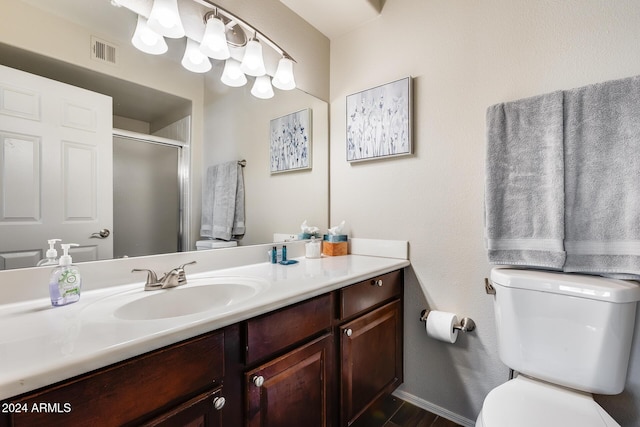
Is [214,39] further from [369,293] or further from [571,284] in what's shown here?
[571,284]

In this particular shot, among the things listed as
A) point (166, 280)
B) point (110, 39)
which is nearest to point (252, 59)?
point (110, 39)

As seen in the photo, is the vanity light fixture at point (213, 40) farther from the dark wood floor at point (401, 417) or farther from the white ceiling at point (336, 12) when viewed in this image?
the dark wood floor at point (401, 417)

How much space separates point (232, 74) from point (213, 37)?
0.61 ft

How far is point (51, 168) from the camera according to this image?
0.92 m

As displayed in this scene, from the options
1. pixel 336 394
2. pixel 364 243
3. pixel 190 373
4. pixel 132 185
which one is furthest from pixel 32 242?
pixel 364 243

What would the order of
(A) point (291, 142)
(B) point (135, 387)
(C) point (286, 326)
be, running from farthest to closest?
(A) point (291, 142)
(C) point (286, 326)
(B) point (135, 387)

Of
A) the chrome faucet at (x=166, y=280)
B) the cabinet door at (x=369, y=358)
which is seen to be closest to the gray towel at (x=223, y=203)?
the chrome faucet at (x=166, y=280)

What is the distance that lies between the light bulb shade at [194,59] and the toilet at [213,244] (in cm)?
76

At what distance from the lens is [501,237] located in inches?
46.8

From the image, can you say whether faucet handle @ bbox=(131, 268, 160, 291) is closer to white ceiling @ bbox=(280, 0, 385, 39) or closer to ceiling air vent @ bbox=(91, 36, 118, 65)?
ceiling air vent @ bbox=(91, 36, 118, 65)

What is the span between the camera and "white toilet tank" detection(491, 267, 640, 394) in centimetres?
95

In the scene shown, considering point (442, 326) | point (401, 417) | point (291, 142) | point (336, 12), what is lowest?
point (401, 417)

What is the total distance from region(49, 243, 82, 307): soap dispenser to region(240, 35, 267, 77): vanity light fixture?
111cm

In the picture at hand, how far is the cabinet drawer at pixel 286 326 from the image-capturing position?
Result: 839mm
